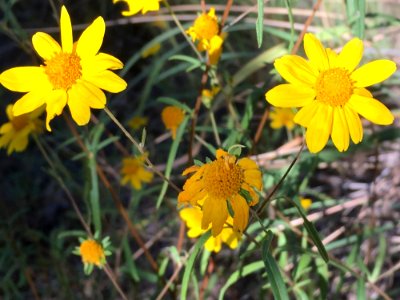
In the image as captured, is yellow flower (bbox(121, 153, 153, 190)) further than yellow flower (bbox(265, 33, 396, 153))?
Yes

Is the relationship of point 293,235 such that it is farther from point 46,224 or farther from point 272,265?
point 46,224

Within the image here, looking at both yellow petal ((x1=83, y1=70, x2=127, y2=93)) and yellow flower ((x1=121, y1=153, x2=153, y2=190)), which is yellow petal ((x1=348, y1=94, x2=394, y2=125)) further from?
yellow flower ((x1=121, y1=153, x2=153, y2=190))

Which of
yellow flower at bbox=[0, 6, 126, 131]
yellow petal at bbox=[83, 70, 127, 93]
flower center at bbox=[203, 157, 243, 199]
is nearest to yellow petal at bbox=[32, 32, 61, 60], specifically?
yellow flower at bbox=[0, 6, 126, 131]

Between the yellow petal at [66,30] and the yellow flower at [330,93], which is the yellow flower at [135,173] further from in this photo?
the yellow flower at [330,93]

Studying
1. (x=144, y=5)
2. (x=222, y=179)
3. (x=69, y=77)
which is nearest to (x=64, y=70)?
(x=69, y=77)

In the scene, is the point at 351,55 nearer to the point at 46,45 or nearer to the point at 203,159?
the point at 46,45

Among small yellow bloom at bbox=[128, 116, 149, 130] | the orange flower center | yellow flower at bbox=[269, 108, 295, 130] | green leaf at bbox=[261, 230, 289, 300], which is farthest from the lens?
small yellow bloom at bbox=[128, 116, 149, 130]

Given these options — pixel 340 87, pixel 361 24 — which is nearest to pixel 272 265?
pixel 340 87
